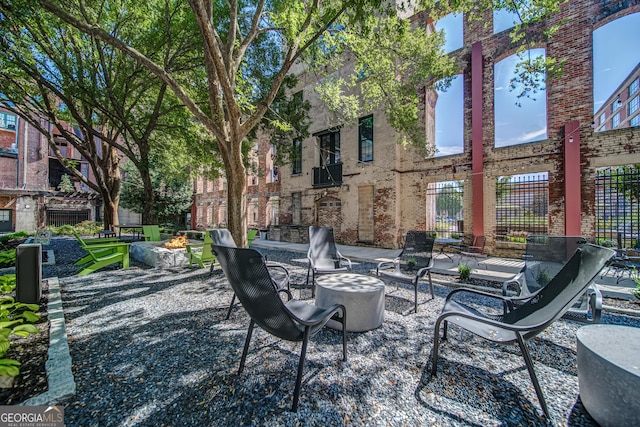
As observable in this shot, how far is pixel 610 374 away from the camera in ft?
4.74

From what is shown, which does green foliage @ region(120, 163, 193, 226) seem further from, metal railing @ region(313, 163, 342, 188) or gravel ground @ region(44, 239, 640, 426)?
gravel ground @ region(44, 239, 640, 426)

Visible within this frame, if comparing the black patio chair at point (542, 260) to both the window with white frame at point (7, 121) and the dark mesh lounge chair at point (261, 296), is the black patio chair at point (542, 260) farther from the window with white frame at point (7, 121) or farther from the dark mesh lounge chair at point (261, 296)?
the window with white frame at point (7, 121)

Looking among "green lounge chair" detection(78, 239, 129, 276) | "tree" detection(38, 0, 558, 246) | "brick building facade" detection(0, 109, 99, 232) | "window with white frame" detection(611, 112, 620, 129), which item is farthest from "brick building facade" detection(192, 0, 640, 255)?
"window with white frame" detection(611, 112, 620, 129)

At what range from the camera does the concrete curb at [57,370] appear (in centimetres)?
164

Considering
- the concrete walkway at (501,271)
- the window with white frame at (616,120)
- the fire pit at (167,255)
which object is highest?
the window with white frame at (616,120)

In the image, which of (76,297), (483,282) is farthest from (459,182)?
(76,297)

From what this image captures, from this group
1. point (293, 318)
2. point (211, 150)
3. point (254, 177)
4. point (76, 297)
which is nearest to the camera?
point (293, 318)

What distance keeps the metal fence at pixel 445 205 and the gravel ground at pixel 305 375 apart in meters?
6.67

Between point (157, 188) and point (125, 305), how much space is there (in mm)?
17049

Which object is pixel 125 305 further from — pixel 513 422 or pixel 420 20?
pixel 420 20

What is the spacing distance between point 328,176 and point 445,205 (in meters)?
5.39

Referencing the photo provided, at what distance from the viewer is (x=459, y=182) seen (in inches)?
377

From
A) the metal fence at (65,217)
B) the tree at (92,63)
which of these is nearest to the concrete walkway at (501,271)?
the tree at (92,63)

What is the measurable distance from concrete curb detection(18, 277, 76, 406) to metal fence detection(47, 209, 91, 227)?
26983mm
